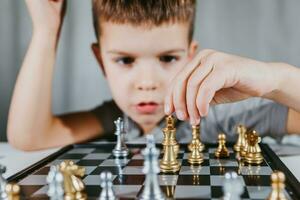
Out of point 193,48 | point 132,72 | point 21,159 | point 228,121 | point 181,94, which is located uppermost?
point 193,48

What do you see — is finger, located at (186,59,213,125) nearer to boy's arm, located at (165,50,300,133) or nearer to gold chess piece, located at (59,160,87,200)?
boy's arm, located at (165,50,300,133)

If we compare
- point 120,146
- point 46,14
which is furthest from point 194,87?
point 46,14

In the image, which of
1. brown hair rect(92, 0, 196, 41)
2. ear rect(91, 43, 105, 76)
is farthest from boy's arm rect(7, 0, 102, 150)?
brown hair rect(92, 0, 196, 41)

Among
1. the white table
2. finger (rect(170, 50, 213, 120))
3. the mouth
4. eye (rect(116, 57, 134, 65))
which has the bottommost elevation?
the white table

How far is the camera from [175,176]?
3.63 ft

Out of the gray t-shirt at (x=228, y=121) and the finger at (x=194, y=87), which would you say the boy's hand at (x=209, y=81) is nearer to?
the finger at (x=194, y=87)

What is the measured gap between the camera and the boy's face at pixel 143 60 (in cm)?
178

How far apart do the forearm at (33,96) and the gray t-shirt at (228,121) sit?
27 centimetres

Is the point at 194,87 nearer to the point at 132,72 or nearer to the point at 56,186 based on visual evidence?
the point at 56,186

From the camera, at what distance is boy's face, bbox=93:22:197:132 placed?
1781 mm

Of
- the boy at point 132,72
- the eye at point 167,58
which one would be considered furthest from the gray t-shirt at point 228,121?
the eye at point 167,58

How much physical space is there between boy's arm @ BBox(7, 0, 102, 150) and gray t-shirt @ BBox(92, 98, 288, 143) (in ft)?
0.73

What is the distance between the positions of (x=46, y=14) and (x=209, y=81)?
3.30 feet

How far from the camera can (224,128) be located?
1.91 metres
